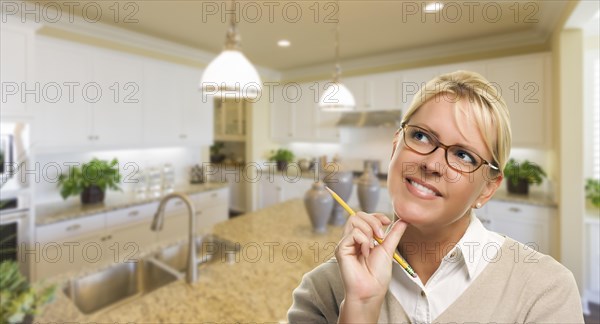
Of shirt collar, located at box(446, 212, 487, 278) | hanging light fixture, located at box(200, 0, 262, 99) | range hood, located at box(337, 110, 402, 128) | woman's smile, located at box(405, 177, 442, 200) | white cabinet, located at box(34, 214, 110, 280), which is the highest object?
range hood, located at box(337, 110, 402, 128)

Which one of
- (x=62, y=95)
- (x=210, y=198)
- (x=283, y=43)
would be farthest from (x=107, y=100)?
Result: (x=283, y=43)

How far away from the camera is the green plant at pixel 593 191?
2137 mm

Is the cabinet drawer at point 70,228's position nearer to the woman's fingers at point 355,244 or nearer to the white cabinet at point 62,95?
the white cabinet at point 62,95

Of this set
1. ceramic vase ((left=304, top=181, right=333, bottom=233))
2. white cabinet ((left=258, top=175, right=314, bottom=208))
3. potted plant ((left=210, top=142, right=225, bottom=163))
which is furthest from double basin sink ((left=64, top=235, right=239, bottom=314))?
potted plant ((left=210, top=142, right=225, bottom=163))

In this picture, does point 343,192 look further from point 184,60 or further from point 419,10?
point 184,60

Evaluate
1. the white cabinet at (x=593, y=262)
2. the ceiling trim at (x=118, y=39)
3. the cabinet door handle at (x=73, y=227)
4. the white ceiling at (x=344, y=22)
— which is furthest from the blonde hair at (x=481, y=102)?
the cabinet door handle at (x=73, y=227)

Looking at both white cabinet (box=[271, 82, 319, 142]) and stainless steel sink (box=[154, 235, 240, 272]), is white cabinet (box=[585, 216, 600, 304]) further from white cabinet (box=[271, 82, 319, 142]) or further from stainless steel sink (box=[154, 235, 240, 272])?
white cabinet (box=[271, 82, 319, 142])

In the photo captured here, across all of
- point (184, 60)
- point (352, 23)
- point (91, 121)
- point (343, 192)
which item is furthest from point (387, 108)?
point (91, 121)

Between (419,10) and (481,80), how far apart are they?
7.71 ft

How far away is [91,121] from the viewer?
2.64 m

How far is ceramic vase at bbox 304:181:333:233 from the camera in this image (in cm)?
177

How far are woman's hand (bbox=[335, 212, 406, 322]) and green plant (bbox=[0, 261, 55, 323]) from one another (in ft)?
2.19

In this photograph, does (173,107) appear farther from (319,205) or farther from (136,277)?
(319,205)

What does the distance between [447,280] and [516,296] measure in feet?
0.28
